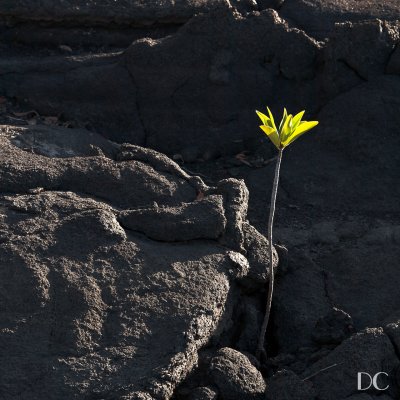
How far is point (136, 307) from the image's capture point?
328cm

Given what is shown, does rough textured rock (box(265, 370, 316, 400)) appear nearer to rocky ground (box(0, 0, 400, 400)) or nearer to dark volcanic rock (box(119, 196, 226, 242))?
rocky ground (box(0, 0, 400, 400))

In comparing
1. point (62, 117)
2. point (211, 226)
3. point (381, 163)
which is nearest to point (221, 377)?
point (211, 226)

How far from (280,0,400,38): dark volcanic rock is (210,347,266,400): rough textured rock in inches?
105

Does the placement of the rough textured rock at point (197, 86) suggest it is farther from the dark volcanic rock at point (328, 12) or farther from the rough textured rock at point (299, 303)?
→ the rough textured rock at point (299, 303)

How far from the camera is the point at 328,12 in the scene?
5562 millimetres

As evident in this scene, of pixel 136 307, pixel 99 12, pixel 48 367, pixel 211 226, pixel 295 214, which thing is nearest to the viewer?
pixel 48 367

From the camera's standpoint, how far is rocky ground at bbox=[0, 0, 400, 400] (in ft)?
10.5

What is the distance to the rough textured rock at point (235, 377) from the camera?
3.16m

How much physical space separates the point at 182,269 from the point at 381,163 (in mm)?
1681

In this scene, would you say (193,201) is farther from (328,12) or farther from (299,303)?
(328,12)

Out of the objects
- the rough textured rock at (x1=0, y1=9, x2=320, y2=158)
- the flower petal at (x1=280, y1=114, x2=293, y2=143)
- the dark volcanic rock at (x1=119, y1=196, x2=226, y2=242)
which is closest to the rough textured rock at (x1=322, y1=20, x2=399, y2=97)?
the rough textured rock at (x1=0, y1=9, x2=320, y2=158)

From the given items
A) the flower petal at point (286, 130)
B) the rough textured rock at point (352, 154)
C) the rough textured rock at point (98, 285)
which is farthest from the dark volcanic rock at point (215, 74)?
the flower petal at point (286, 130)

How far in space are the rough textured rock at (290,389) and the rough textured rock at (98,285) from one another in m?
0.28

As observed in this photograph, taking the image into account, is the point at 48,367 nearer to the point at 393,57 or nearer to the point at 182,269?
the point at 182,269
